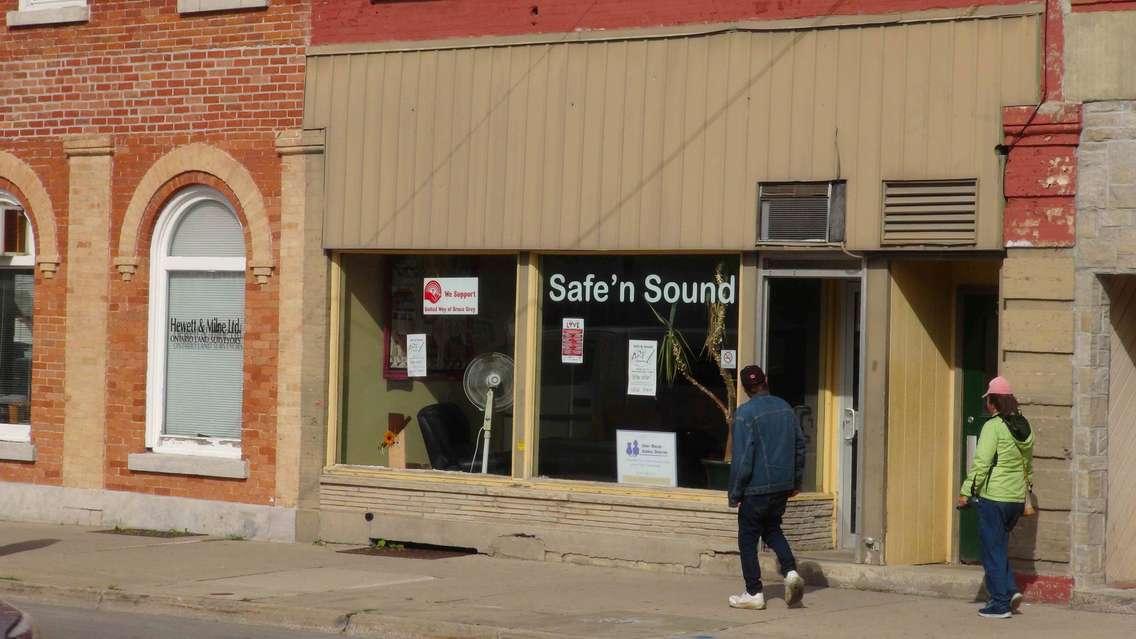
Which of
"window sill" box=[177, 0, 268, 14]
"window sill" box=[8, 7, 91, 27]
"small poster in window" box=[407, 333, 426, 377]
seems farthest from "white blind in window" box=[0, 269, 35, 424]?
"small poster in window" box=[407, 333, 426, 377]

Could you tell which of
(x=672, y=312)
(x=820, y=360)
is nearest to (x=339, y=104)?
(x=672, y=312)

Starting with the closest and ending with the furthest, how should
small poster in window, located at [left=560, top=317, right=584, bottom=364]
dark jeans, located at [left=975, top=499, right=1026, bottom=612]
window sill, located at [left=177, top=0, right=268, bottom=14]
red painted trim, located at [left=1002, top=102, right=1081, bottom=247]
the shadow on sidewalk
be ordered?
1. dark jeans, located at [left=975, top=499, right=1026, bottom=612]
2. red painted trim, located at [left=1002, top=102, right=1081, bottom=247]
3. small poster in window, located at [left=560, top=317, right=584, bottom=364]
4. the shadow on sidewalk
5. window sill, located at [left=177, top=0, right=268, bottom=14]

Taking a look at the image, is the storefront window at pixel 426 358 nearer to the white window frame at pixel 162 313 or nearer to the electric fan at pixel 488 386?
the electric fan at pixel 488 386

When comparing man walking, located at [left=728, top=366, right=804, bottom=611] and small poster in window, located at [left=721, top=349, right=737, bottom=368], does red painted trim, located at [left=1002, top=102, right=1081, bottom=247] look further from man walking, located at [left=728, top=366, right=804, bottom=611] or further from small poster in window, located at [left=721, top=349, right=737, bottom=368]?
small poster in window, located at [left=721, top=349, right=737, bottom=368]

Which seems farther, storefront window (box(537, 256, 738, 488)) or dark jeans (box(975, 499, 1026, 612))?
storefront window (box(537, 256, 738, 488))

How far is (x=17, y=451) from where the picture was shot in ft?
55.7

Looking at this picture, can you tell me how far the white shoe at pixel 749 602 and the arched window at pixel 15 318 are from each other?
893 cm

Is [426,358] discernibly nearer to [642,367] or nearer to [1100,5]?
A: [642,367]

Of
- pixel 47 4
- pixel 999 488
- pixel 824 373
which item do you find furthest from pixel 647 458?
pixel 47 4

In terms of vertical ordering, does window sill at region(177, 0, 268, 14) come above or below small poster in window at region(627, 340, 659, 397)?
above

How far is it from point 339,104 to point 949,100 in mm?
5733

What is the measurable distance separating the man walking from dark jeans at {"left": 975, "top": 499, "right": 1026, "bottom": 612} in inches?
50.0

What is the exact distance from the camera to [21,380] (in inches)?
681

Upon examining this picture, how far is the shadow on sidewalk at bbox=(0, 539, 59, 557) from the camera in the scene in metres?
14.5
